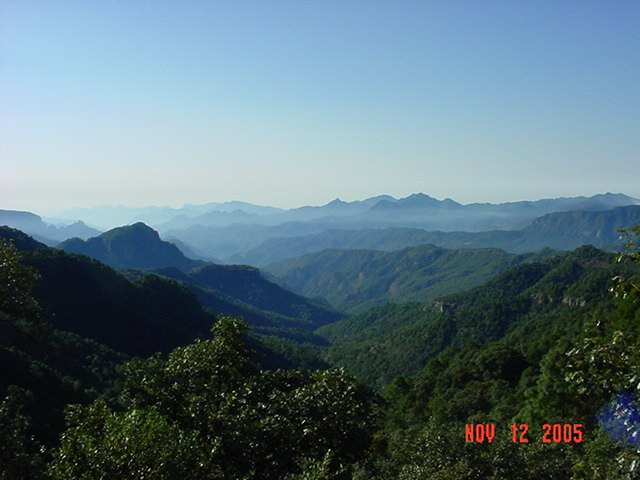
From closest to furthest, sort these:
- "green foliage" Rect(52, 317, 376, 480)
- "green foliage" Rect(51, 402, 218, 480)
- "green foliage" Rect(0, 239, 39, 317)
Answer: "green foliage" Rect(51, 402, 218, 480) → "green foliage" Rect(52, 317, 376, 480) → "green foliage" Rect(0, 239, 39, 317)

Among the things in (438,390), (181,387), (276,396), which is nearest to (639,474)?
(276,396)

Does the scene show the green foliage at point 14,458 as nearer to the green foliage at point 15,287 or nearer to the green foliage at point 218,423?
the green foliage at point 218,423

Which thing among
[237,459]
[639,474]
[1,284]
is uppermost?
[1,284]

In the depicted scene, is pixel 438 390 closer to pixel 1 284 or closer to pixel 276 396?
pixel 276 396

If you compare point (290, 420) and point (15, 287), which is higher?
point (15, 287)

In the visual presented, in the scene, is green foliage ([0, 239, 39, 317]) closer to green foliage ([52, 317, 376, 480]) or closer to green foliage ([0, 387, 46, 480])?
green foliage ([0, 387, 46, 480])

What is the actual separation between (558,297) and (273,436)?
545 ft

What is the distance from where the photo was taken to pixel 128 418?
440 inches

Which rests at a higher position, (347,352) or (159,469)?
(159,469)
